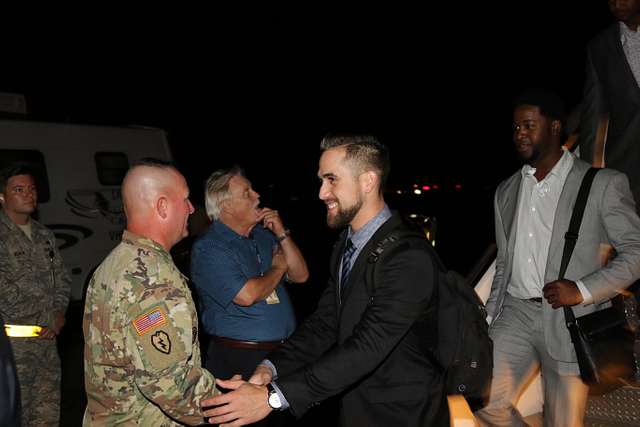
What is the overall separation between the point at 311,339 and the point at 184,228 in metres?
0.93

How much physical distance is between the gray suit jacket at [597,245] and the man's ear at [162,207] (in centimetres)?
221

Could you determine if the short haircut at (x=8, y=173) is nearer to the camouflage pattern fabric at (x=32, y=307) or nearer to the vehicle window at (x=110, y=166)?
the camouflage pattern fabric at (x=32, y=307)

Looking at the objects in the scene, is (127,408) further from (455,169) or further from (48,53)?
(455,169)

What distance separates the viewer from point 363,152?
8.79 ft

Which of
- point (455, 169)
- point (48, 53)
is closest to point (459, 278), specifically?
point (48, 53)

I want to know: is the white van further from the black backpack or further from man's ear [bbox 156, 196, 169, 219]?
the black backpack

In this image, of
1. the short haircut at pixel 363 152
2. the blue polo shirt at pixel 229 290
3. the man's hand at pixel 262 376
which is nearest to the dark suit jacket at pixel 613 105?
the short haircut at pixel 363 152

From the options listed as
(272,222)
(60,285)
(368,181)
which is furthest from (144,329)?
(60,285)

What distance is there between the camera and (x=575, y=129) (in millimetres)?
4246

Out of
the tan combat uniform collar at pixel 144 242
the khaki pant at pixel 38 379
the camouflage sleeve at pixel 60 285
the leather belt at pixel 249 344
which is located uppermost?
the tan combat uniform collar at pixel 144 242

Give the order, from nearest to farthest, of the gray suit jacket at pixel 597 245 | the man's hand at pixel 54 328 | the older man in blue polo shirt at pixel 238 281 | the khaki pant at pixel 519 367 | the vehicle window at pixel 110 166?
1. the gray suit jacket at pixel 597 245
2. the khaki pant at pixel 519 367
3. the older man in blue polo shirt at pixel 238 281
4. the man's hand at pixel 54 328
5. the vehicle window at pixel 110 166

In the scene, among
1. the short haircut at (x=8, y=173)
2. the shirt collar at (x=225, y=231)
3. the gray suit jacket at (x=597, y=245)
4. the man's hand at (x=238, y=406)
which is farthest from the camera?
the short haircut at (x=8, y=173)

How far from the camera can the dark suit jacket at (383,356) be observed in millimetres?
2404

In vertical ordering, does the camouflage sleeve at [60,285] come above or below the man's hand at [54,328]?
above
